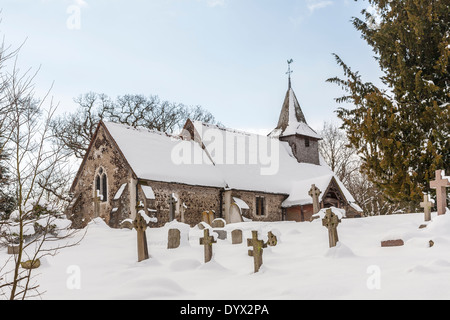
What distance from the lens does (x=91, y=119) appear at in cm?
3250

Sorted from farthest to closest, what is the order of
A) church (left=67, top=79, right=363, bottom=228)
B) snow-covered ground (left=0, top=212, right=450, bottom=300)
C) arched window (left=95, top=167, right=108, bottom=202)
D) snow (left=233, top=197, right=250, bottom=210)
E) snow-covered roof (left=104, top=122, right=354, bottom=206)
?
snow (left=233, top=197, right=250, bottom=210) → arched window (left=95, top=167, right=108, bottom=202) → snow-covered roof (left=104, top=122, right=354, bottom=206) → church (left=67, top=79, right=363, bottom=228) → snow-covered ground (left=0, top=212, right=450, bottom=300)

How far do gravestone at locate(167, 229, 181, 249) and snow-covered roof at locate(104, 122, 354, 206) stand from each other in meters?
9.23

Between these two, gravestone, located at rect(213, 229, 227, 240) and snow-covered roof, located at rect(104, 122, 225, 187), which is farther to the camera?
snow-covered roof, located at rect(104, 122, 225, 187)

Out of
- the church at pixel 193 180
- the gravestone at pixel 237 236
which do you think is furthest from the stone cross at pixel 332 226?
the church at pixel 193 180

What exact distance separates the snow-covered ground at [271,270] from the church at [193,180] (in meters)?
7.42

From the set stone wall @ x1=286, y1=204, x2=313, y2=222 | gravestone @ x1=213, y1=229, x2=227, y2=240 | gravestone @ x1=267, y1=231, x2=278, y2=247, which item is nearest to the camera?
gravestone @ x1=267, y1=231, x2=278, y2=247

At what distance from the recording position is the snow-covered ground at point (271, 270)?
655cm

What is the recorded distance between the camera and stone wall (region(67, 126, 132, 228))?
71.9ft

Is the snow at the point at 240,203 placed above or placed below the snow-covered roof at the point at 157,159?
below

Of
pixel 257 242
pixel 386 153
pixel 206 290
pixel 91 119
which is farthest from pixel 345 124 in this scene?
pixel 91 119

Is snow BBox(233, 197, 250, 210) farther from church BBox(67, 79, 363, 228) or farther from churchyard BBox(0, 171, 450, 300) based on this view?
churchyard BBox(0, 171, 450, 300)

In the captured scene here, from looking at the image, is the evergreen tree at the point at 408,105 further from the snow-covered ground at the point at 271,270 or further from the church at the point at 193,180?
the church at the point at 193,180

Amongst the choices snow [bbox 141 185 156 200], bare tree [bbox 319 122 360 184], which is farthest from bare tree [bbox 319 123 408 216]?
snow [bbox 141 185 156 200]

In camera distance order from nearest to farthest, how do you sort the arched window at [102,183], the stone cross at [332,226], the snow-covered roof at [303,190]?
the stone cross at [332,226] < the arched window at [102,183] < the snow-covered roof at [303,190]
